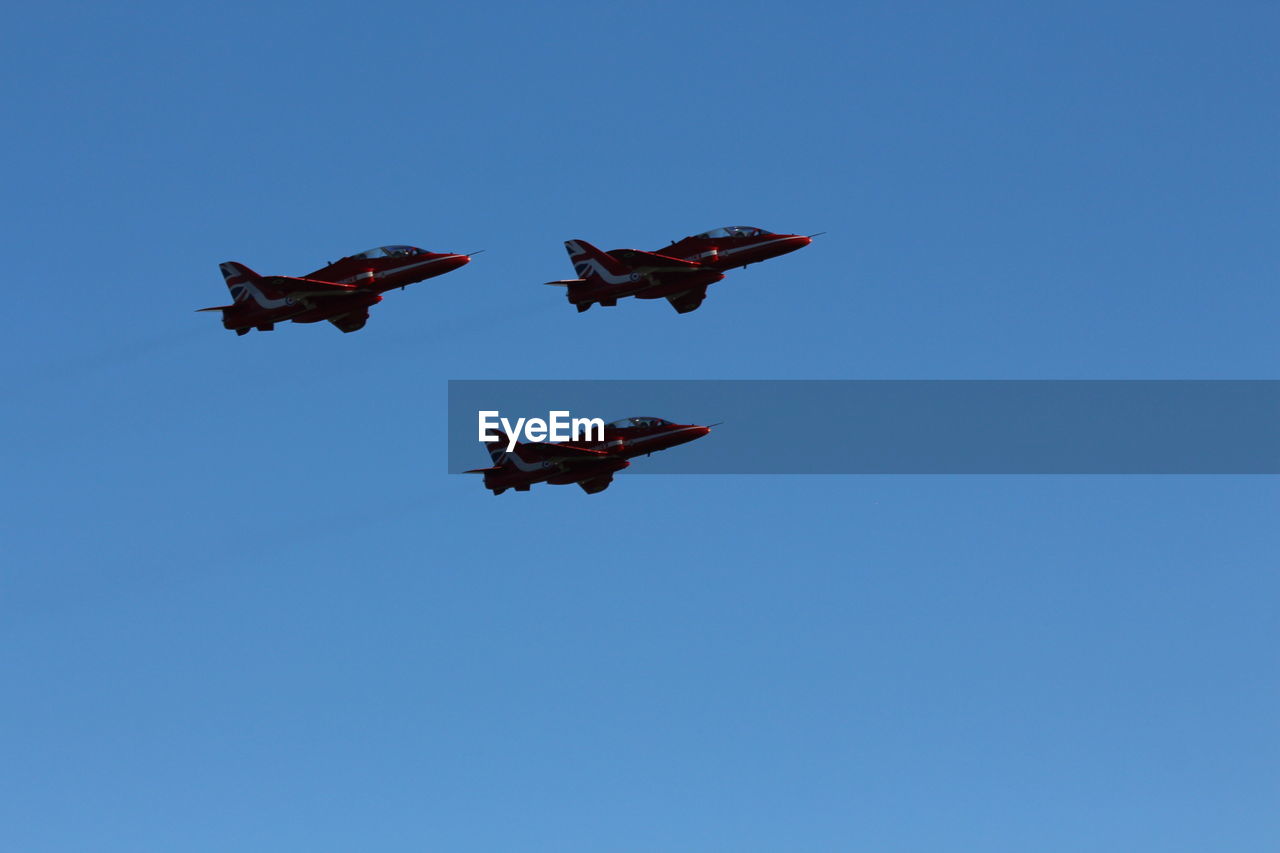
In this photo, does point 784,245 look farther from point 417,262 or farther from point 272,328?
point 272,328

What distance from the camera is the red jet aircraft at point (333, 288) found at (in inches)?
4414

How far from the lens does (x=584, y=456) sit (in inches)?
4616

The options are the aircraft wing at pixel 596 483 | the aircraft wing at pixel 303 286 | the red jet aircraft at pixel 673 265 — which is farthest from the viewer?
the aircraft wing at pixel 596 483

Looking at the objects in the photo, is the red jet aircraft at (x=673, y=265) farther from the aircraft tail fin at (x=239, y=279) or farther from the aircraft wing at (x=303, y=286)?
the aircraft tail fin at (x=239, y=279)

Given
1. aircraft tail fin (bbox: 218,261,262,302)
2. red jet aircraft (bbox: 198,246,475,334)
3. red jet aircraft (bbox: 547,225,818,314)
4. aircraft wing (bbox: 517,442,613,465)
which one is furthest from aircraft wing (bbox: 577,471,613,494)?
aircraft tail fin (bbox: 218,261,262,302)

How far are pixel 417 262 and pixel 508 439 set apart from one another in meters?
11.2

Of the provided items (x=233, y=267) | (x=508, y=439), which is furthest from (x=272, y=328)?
(x=508, y=439)

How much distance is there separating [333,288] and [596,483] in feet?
60.8

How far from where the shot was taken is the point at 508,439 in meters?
117

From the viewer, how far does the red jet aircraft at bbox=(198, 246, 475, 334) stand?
368ft

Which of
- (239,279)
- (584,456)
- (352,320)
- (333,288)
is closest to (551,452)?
(584,456)

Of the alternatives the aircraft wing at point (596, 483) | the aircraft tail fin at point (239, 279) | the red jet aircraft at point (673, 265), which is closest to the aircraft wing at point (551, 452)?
the aircraft wing at point (596, 483)

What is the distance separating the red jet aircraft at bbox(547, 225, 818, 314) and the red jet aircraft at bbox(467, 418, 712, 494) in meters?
6.87

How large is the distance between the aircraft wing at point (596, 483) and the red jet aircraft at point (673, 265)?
9818 mm
